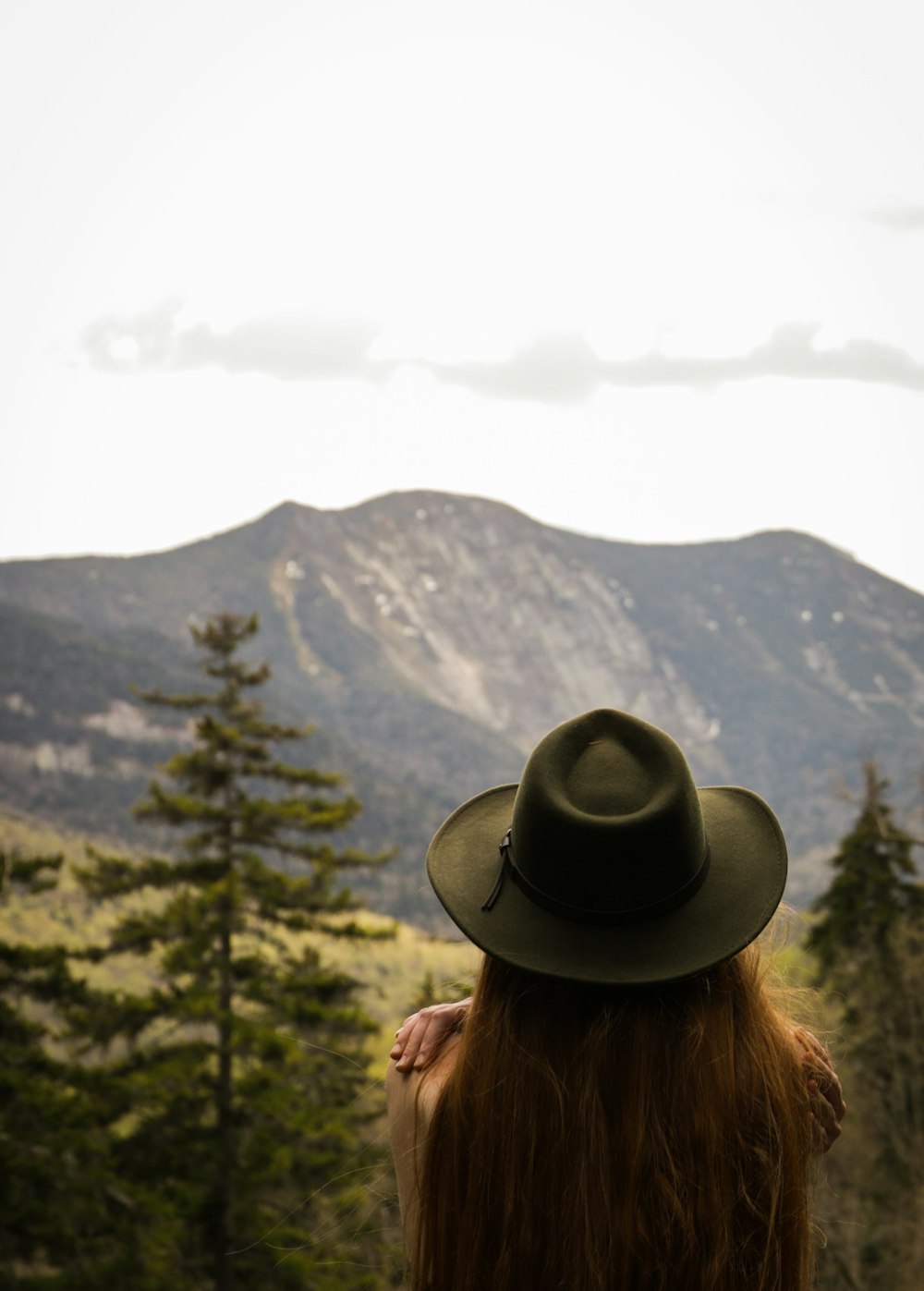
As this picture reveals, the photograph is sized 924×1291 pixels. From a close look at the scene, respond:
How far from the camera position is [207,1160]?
15.3m

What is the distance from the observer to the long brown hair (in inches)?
71.4

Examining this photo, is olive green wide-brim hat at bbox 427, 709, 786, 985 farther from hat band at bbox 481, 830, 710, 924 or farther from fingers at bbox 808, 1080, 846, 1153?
fingers at bbox 808, 1080, 846, 1153

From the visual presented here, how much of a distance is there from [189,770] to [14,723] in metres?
143

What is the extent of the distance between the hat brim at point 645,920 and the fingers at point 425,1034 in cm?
23

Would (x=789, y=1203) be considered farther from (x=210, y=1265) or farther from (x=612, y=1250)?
(x=210, y=1265)

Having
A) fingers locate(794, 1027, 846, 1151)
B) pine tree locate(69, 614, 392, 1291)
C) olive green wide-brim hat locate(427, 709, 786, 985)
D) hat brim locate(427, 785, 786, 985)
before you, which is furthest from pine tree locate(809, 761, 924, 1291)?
olive green wide-brim hat locate(427, 709, 786, 985)

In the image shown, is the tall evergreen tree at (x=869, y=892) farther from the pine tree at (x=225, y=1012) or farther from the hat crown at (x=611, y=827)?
the hat crown at (x=611, y=827)

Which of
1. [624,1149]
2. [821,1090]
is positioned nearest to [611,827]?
[624,1149]

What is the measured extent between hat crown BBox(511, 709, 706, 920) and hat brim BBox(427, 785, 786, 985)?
0.13 feet

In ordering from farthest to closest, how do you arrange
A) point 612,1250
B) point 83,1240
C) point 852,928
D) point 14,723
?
point 14,723 → point 852,928 → point 83,1240 → point 612,1250

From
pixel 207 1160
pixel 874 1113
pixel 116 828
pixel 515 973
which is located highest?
pixel 515 973

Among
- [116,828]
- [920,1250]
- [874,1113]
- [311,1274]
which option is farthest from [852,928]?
[116,828]

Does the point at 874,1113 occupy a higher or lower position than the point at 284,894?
lower

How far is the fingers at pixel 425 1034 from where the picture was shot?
6.82ft
